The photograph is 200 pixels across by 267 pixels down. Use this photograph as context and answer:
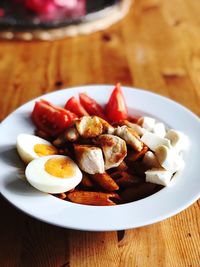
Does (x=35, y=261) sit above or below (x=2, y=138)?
below

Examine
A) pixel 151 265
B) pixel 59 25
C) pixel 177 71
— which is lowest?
pixel 151 265

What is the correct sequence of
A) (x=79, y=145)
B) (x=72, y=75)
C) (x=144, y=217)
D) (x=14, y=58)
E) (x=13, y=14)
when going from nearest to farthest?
(x=144, y=217) < (x=79, y=145) < (x=72, y=75) < (x=14, y=58) < (x=13, y=14)

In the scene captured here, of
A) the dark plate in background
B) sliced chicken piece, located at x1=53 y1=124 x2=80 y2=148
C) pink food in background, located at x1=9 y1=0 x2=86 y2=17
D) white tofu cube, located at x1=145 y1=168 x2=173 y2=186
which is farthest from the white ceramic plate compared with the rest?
A: pink food in background, located at x1=9 y1=0 x2=86 y2=17

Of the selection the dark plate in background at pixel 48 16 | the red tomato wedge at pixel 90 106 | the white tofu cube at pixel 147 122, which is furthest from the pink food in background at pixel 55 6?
the white tofu cube at pixel 147 122

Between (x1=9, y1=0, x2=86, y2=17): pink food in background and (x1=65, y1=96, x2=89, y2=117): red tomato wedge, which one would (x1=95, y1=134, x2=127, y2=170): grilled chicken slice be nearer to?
(x1=65, y1=96, x2=89, y2=117): red tomato wedge

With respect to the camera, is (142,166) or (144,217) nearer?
(144,217)

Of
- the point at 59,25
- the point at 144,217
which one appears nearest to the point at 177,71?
the point at 59,25

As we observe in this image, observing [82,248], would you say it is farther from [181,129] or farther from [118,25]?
[118,25]

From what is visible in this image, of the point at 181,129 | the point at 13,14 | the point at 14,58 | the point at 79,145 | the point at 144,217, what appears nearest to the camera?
the point at 144,217

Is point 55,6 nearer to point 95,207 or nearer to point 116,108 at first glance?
point 116,108
